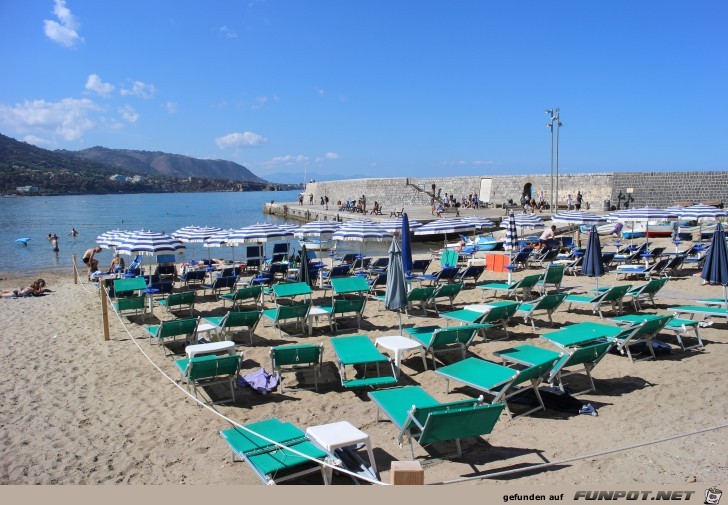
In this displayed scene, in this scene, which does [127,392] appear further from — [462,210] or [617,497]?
[462,210]

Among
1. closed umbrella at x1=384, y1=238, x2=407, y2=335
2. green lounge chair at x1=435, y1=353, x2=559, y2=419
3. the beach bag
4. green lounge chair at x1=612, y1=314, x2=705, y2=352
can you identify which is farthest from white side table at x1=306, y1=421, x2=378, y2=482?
green lounge chair at x1=612, y1=314, x2=705, y2=352

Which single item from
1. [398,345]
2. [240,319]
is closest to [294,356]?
[398,345]

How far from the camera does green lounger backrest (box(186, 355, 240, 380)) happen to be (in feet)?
18.9

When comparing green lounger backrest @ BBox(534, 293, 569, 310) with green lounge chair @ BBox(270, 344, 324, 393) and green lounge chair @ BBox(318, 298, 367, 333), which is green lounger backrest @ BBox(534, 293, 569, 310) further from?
green lounge chair @ BBox(270, 344, 324, 393)

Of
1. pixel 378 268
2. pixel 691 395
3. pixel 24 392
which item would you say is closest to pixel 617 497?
pixel 691 395

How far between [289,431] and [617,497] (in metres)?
2.39

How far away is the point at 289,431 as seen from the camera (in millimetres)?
4316

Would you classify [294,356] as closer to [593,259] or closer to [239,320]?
[239,320]

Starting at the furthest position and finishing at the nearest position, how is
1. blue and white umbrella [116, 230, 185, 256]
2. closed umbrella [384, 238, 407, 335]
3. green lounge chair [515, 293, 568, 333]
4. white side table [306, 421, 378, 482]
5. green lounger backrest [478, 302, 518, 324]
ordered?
blue and white umbrella [116, 230, 185, 256] < green lounge chair [515, 293, 568, 333] < green lounger backrest [478, 302, 518, 324] < closed umbrella [384, 238, 407, 335] < white side table [306, 421, 378, 482]

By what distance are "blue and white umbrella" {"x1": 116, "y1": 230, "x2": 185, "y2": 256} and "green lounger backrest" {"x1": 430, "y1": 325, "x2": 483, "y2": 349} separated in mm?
7519

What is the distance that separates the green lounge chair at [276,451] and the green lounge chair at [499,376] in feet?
6.11

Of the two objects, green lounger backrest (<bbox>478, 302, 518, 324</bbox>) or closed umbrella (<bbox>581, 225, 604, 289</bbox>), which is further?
closed umbrella (<bbox>581, 225, 604, 289</bbox>)

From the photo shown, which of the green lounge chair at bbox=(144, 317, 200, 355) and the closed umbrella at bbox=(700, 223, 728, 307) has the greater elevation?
the closed umbrella at bbox=(700, 223, 728, 307)

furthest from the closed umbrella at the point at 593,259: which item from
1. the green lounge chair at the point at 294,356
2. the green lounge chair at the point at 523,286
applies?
the green lounge chair at the point at 294,356
